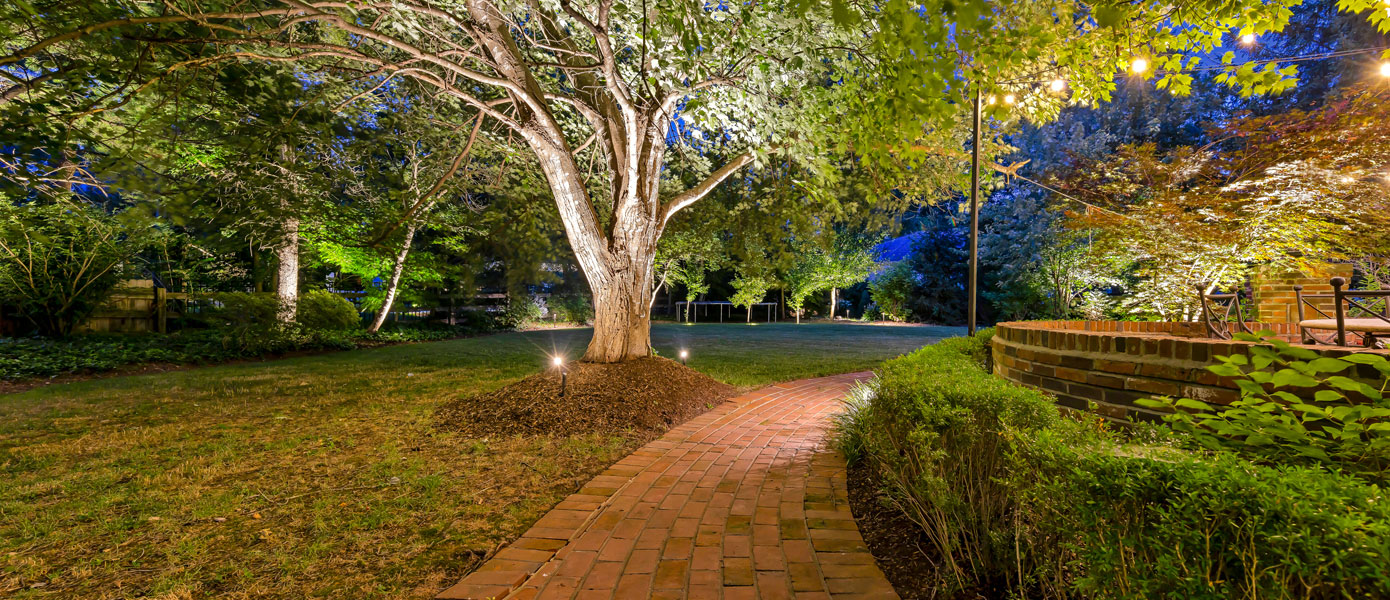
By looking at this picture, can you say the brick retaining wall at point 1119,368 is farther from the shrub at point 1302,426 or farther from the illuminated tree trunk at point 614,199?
the illuminated tree trunk at point 614,199

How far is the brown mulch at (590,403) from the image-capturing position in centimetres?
470

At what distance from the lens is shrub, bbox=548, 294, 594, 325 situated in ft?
76.7

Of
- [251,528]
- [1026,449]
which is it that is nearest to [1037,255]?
[1026,449]

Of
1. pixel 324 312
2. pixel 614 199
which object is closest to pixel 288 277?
pixel 324 312

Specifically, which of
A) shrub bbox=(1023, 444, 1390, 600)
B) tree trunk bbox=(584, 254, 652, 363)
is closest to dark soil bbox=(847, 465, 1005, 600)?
shrub bbox=(1023, 444, 1390, 600)

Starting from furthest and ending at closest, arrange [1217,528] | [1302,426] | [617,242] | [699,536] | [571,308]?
[571,308], [617,242], [699,536], [1302,426], [1217,528]

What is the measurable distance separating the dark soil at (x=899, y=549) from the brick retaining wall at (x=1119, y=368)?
3.28 feet

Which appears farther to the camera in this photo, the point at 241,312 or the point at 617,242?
the point at 241,312

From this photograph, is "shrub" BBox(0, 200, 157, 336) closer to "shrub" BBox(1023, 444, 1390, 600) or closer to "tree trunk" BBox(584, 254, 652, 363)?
"tree trunk" BBox(584, 254, 652, 363)

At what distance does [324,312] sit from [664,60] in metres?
11.4

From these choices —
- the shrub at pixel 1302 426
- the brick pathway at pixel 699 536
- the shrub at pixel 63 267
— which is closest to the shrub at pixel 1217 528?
the shrub at pixel 1302 426

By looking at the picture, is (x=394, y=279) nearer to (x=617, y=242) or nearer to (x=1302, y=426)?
(x=617, y=242)

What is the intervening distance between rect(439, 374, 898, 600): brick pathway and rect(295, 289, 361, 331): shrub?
447 inches

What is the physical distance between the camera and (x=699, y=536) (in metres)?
2.57
